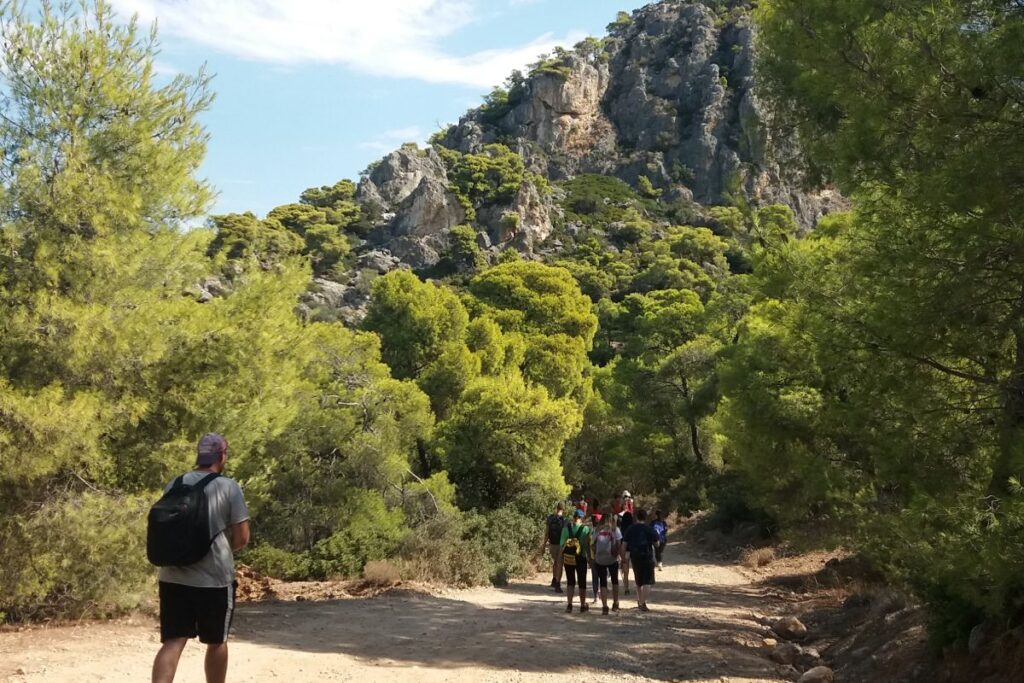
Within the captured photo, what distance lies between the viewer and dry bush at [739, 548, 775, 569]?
21.9 metres

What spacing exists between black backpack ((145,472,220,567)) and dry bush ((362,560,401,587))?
10.3 metres

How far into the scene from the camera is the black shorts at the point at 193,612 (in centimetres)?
442

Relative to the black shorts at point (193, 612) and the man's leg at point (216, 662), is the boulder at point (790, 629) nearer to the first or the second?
the man's leg at point (216, 662)

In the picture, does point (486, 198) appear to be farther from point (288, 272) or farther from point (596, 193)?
point (288, 272)

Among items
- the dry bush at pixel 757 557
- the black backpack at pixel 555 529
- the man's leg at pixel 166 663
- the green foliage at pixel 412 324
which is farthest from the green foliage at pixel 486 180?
the man's leg at pixel 166 663

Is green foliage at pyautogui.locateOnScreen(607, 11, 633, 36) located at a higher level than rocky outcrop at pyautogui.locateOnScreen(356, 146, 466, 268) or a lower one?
higher

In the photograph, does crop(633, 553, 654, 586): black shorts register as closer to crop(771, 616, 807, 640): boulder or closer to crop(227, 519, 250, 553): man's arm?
crop(771, 616, 807, 640): boulder

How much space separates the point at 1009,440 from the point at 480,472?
15326 millimetres

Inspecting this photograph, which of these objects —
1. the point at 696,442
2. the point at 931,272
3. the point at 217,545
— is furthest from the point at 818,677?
the point at 696,442

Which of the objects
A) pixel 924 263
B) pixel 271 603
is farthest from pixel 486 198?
pixel 924 263

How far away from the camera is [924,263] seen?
6.01 meters

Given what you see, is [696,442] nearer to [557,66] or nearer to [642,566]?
[642,566]

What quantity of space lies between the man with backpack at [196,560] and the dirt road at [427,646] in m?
2.57

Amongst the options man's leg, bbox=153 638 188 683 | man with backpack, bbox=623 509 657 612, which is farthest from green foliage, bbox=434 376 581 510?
man's leg, bbox=153 638 188 683
